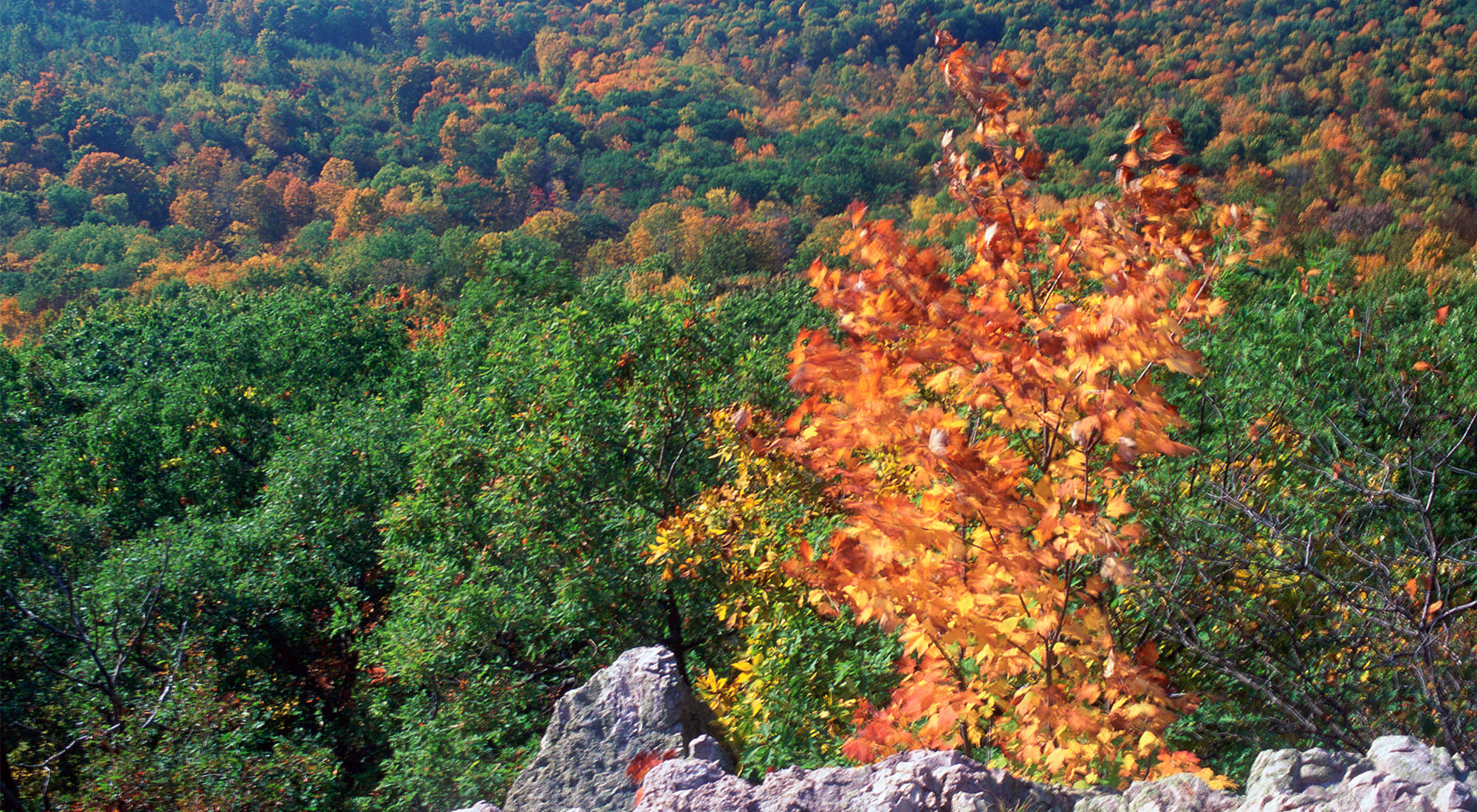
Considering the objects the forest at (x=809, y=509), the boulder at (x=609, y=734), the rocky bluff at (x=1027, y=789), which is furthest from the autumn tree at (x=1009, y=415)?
the boulder at (x=609, y=734)

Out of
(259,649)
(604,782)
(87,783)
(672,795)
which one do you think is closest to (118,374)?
(259,649)

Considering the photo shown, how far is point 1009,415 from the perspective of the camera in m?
2.98

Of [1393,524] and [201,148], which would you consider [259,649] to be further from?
[201,148]

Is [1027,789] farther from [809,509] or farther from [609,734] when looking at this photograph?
[609,734]

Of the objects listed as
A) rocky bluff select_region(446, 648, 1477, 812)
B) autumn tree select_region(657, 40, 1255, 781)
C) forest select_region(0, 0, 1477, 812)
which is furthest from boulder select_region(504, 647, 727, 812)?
autumn tree select_region(657, 40, 1255, 781)

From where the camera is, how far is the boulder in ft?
16.4

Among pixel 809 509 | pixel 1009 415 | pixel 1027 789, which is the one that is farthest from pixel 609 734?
pixel 1009 415

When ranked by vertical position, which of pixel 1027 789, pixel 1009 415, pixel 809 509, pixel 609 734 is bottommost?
pixel 609 734

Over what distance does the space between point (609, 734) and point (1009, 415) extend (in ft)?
10.7

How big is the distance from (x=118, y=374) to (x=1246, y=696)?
20233 millimetres

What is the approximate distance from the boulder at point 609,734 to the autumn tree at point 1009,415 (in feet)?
6.67

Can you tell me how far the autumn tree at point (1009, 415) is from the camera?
2777 millimetres

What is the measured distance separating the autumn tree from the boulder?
2032 mm

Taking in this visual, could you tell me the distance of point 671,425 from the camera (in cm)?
809
